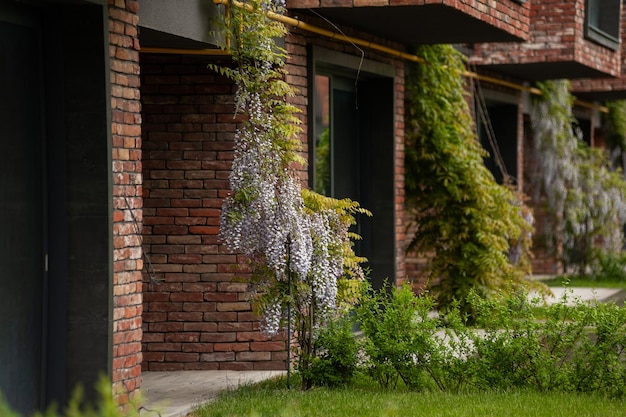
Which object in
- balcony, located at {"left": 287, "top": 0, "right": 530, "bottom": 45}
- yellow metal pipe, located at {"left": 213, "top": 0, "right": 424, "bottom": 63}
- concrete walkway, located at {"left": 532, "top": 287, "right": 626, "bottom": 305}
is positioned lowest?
concrete walkway, located at {"left": 532, "top": 287, "right": 626, "bottom": 305}

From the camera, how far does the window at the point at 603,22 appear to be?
17.7 metres

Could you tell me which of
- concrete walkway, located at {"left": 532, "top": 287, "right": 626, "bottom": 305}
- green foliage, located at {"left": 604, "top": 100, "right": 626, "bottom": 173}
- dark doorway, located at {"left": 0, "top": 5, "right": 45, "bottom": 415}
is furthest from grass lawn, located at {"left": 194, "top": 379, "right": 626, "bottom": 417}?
green foliage, located at {"left": 604, "top": 100, "right": 626, "bottom": 173}

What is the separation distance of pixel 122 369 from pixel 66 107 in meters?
1.70

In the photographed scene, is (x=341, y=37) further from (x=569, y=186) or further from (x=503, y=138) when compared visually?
(x=569, y=186)

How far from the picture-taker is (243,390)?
29.7ft

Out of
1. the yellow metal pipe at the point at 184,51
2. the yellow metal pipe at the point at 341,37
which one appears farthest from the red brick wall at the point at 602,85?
the yellow metal pipe at the point at 184,51

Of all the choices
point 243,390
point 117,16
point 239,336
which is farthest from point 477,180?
point 117,16

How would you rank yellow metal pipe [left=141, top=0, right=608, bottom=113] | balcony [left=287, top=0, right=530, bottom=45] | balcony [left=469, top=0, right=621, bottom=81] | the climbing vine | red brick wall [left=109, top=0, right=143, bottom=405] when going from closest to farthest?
1. red brick wall [left=109, top=0, right=143, bottom=405]
2. yellow metal pipe [left=141, top=0, right=608, bottom=113]
3. balcony [left=287, top=0, right=530, bottom=45]
4. balcony [left=469, top=0, right=621, bottom=81]
5. the climbing vine

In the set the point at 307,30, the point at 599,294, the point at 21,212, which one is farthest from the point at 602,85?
the point at 21,212

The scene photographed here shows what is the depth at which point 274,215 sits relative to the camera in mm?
8828

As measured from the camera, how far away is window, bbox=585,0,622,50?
17656mm

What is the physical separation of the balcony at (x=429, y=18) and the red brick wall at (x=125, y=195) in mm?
3027

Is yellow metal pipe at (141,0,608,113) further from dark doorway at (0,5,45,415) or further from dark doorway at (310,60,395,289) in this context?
dark doorway at (0,5,45,415)

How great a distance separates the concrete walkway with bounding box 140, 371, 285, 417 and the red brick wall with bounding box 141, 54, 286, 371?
22cm
